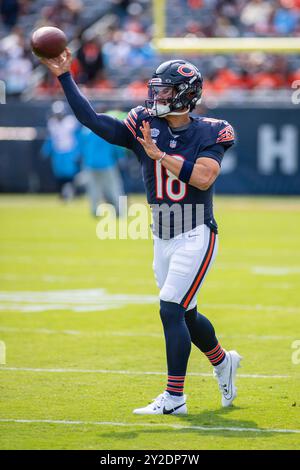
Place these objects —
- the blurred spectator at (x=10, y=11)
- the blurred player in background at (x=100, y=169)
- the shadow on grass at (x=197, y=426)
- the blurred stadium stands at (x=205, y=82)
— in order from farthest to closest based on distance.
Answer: the blurred spectator at (x=10, y=11) < the blurred stadium stands at (x=205, y=82) < the blurred player in background at (x=100, y=169) < the shadow on grass at (x=197, y=426)

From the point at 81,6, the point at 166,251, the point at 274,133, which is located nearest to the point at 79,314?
the point at 166,251

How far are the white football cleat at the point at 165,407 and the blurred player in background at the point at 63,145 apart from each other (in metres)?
13.8

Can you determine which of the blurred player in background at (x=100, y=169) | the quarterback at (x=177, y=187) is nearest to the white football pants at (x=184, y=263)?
the quarterback at (x=177, y=187)

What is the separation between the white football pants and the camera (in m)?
5.30

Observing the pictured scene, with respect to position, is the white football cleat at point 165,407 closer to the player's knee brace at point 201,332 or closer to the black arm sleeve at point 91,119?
the player's knee brace at point 201,332

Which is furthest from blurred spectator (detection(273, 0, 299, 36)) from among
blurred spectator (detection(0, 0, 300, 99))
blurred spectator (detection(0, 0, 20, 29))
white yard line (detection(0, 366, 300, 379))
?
white yard line (detection(0, 366, 300, 379))

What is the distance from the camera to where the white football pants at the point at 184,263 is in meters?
5.30

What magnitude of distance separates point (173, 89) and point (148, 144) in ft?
1.22

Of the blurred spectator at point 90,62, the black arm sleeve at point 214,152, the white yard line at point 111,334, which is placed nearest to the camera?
the black arm sleeve at point 214,152

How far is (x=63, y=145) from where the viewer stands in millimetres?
19047

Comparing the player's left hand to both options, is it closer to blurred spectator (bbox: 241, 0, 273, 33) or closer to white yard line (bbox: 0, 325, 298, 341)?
white yard line (bbox: 0, 325, 298, 341)

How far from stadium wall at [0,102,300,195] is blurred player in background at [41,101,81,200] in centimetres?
80

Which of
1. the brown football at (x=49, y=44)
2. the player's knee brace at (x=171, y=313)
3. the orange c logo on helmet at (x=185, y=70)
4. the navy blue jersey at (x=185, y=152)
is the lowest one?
the player's knee brace at (x=171, y=313)
